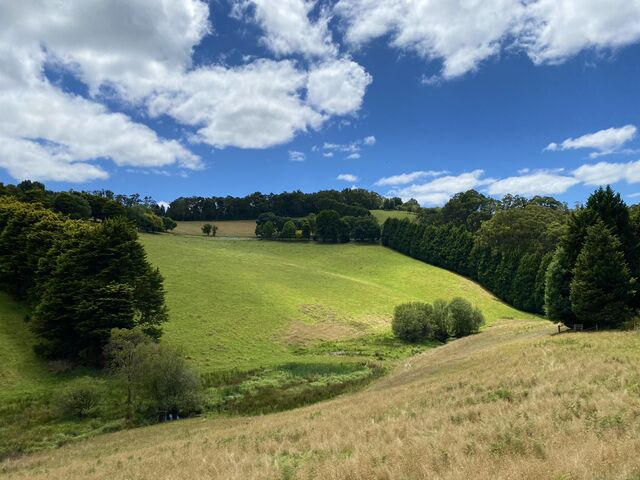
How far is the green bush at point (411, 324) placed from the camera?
61.2m

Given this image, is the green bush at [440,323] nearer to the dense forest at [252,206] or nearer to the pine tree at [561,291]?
the pine tree at [561,291]

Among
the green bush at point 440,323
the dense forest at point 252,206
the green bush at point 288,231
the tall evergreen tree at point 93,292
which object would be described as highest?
the dense forest at point 252,206

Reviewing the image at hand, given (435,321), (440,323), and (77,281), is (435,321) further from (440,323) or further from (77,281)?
(77,281)

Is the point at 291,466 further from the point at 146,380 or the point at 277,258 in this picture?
the point at 277,258

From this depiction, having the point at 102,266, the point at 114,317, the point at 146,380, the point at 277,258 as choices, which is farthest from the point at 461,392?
the point at 277,258

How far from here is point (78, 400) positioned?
3212 centimetres

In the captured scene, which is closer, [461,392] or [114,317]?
[461,392]

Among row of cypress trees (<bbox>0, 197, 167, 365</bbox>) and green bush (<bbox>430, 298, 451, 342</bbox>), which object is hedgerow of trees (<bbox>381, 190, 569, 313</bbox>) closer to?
green bush (<bbox>430, 298, 451, 342</bbox>)

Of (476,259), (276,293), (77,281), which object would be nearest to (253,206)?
(476,259)

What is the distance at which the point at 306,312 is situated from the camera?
70.6 metres

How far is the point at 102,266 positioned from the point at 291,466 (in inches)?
1669

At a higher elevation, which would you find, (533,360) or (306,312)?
(533,360)

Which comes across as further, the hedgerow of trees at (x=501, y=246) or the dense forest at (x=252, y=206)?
the dense forest at (x=252, y=206)

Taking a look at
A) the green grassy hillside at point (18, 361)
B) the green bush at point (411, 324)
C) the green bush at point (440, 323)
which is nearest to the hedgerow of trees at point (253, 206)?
the green bush at point (440, 323)
